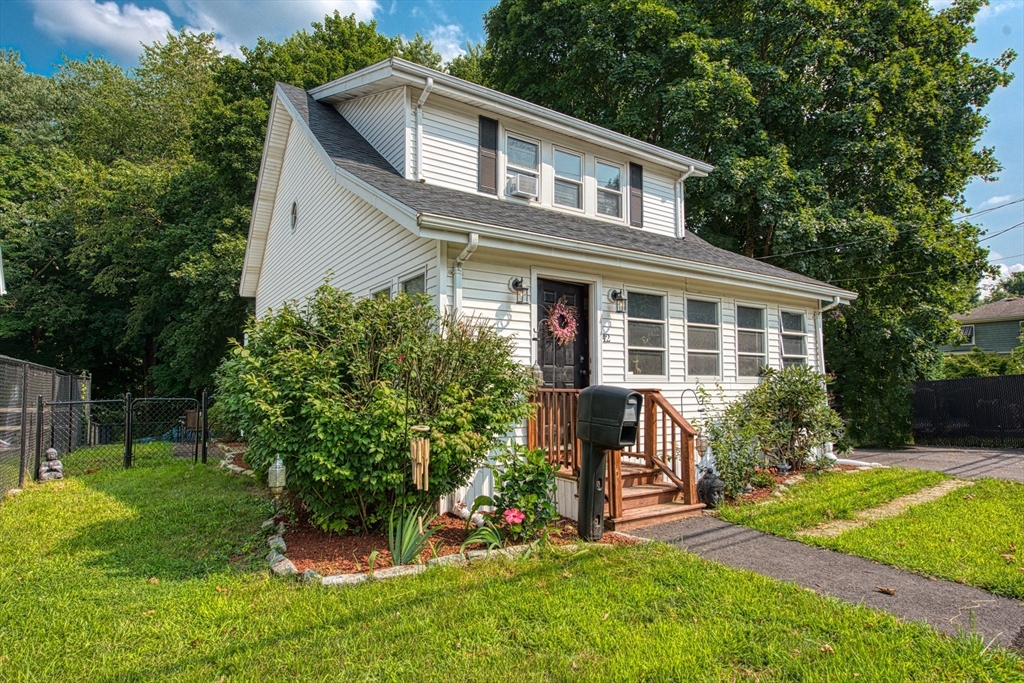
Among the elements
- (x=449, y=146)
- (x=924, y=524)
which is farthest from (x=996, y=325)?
(x=449, y=146)

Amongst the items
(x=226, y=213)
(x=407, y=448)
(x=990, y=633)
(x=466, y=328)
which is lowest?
(x=990, y=633)

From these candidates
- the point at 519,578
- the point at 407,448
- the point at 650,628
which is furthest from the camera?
the point at 407,448

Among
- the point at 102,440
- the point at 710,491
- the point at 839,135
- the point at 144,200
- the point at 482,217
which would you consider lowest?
the point at 102,440

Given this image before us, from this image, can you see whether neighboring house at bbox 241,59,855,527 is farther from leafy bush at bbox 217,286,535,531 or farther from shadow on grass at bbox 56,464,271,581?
shadow on grass at bbox 56,464,271,581

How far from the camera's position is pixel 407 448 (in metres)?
4.61

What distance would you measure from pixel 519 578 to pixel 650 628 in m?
1.08

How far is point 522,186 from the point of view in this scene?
8734 millimetres

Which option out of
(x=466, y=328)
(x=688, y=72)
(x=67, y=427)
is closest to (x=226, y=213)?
(x=67, y=427)

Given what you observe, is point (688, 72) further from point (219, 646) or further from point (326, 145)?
point (219, 646)

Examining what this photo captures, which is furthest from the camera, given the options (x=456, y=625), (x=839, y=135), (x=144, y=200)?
(x=144, y=200)

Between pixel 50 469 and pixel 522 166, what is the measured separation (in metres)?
8.50

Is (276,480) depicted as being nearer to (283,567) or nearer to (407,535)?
(283,567)

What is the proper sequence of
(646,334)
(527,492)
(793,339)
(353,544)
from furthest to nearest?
(793,339) < (646,334) < (527,492) < (353,544)

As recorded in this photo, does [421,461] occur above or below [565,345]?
below
